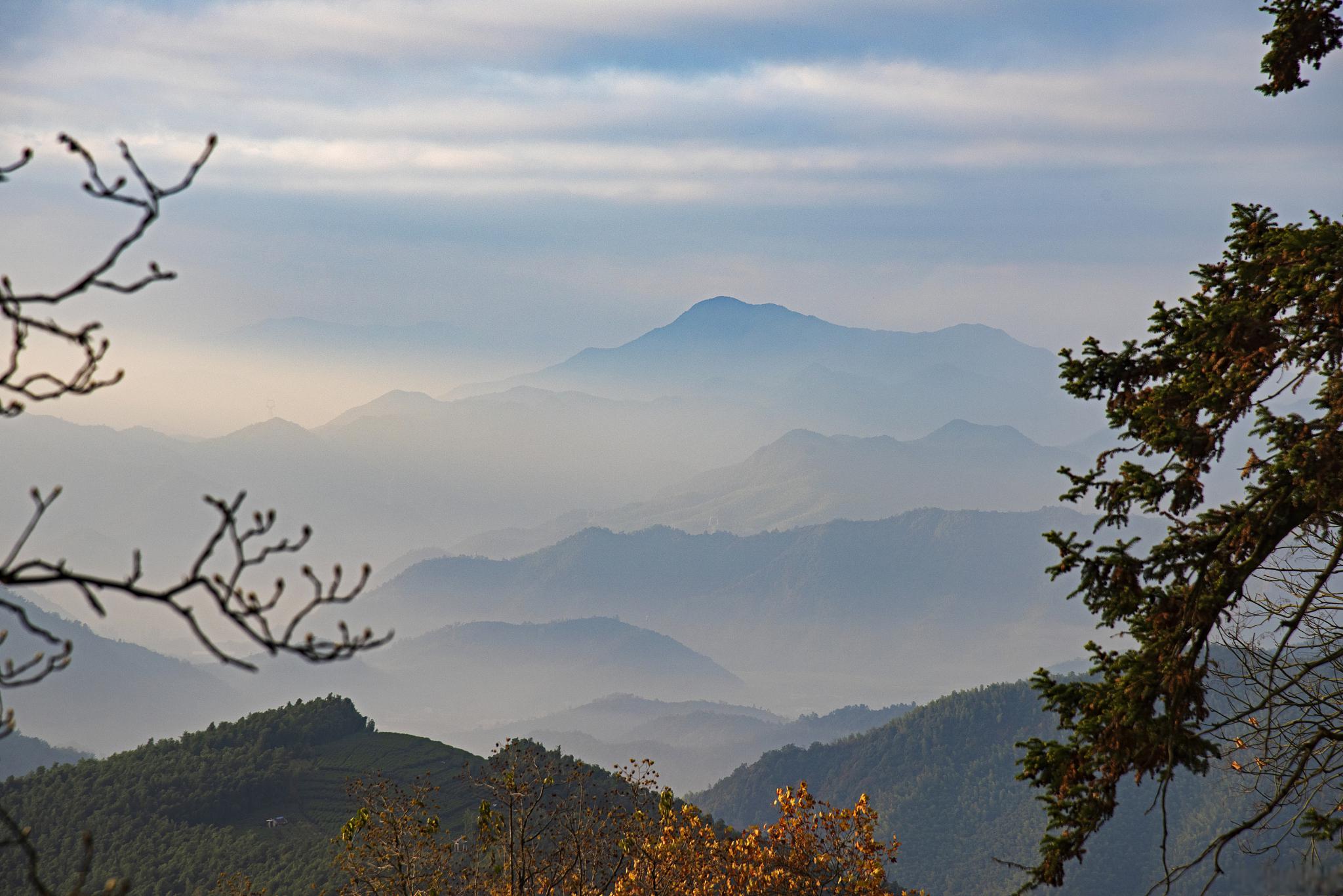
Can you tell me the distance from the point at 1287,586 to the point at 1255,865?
351cm

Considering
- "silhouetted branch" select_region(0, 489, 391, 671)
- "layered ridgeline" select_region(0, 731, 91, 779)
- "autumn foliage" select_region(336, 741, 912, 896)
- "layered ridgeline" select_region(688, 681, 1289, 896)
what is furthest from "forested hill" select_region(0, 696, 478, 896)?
"layered ridgeline" select_region(0, 731, 91, 779)

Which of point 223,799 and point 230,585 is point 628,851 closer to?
point 230,585

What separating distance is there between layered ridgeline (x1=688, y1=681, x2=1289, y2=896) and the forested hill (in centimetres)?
5000

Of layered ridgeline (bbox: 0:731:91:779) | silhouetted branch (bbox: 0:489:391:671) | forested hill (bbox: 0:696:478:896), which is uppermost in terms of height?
layered ridgeline (bbox: 0:731:91:779)

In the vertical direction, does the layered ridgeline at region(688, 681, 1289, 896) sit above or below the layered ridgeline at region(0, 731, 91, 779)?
below

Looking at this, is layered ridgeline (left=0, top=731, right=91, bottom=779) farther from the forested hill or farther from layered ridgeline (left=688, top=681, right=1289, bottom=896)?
layered ridgeline (left=688, top=681, right=1289, bottom=896)

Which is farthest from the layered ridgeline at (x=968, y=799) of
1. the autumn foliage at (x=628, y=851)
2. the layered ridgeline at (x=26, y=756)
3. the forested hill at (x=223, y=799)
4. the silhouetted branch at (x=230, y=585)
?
the silhouetted branch at (x=230, y=585)

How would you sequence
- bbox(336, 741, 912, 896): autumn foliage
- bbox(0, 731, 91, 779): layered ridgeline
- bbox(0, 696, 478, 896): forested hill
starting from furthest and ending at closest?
bbox(0, 731, 91, 779): layered ridgeline
bbox(0, 696, 478, 896): forested hill
bbox(336, 741, 912, 896): autumn foliage

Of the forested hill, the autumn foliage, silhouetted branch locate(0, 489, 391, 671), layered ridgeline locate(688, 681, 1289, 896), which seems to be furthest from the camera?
layered ridgeline locate(688, 681, 1289, 896)

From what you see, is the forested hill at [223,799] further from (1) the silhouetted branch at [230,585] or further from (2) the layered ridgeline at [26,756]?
(2) the layered ridgeline at [26,756]

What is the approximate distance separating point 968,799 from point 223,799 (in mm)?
104260

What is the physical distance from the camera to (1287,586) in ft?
38.3

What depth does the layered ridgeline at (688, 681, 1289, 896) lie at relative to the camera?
11256 cm

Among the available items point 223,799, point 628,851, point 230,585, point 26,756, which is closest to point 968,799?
point 223,799
